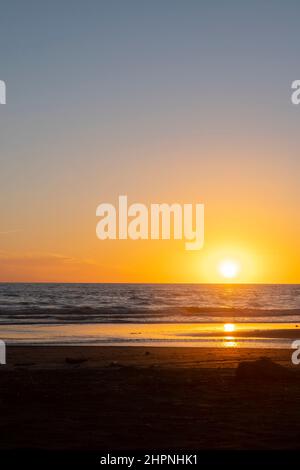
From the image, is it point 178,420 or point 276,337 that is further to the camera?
point 276,337

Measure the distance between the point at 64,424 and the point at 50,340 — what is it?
71.2ft

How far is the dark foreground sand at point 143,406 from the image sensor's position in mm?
11039

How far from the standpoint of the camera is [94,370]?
2022 centimetres

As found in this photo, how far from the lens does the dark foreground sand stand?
11.0 metres

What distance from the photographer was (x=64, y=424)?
12.2 meters

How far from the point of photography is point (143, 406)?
14.0 meters

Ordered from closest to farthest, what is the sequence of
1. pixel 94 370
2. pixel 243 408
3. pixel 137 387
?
pixel 243 408 → pixel 137 387 → pixel 94 370

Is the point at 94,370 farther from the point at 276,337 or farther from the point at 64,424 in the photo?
the point at 276,337
